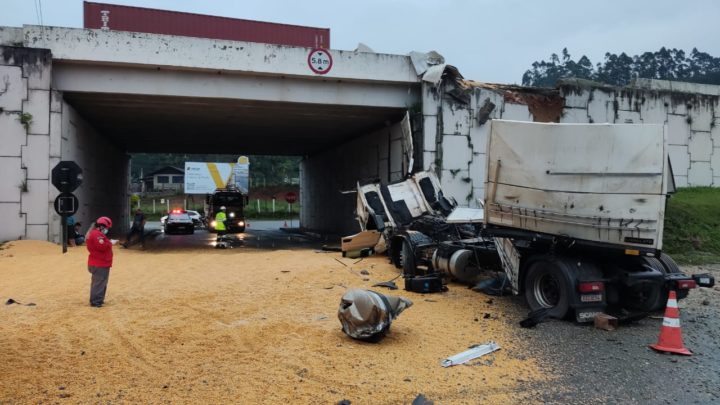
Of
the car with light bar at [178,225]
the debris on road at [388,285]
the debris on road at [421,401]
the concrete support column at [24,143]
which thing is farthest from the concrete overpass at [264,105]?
the debris on road at [421,401]

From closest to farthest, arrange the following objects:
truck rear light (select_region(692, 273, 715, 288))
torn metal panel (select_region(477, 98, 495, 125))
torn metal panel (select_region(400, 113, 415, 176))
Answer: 1. truck rear light (select_region(692, 273, 715, 288))
2. torn metal panel (select_region(400, 113, 415, 176))
3. torn metal panel (select_region(477, 98, 495, 125))

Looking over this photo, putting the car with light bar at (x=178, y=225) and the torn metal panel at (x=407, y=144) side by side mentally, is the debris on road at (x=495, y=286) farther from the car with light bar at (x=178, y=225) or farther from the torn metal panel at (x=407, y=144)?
the car with light bar at (x=178, y=225)

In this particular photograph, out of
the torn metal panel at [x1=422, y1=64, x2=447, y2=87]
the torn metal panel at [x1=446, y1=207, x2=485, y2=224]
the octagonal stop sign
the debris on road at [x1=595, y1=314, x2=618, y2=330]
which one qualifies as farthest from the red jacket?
the torn metal panel at [x1=422, y1=64, x2=447, y2=87]

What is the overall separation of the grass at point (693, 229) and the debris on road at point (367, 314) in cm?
1231

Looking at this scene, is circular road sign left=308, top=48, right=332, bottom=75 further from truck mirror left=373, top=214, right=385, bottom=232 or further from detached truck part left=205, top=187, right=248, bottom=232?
detached truck part left=205, top=187, right=248, bottom=232

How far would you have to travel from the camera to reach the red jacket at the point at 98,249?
8.28 metres

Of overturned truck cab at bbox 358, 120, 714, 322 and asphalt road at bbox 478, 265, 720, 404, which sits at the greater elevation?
overturned truck cab at bbox 358, 120, 714, 322

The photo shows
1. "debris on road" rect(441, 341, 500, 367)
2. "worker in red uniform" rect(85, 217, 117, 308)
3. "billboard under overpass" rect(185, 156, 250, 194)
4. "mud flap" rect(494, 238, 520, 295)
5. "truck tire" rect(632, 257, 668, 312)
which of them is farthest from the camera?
"billboard under overpass" rect(185, 156, 250, 194)

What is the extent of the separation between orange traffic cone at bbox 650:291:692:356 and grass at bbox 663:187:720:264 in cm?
1002

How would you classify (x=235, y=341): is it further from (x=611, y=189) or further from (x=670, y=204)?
(x=670, y=204)

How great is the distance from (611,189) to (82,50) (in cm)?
1541

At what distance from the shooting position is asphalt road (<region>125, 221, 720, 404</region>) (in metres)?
5.02

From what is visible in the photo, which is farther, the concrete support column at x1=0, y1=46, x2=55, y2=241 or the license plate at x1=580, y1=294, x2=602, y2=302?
the concrete support column at x1=0, y1=46, x2=55, y2=241

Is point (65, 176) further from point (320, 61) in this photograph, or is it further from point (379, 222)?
point (320, 61)
